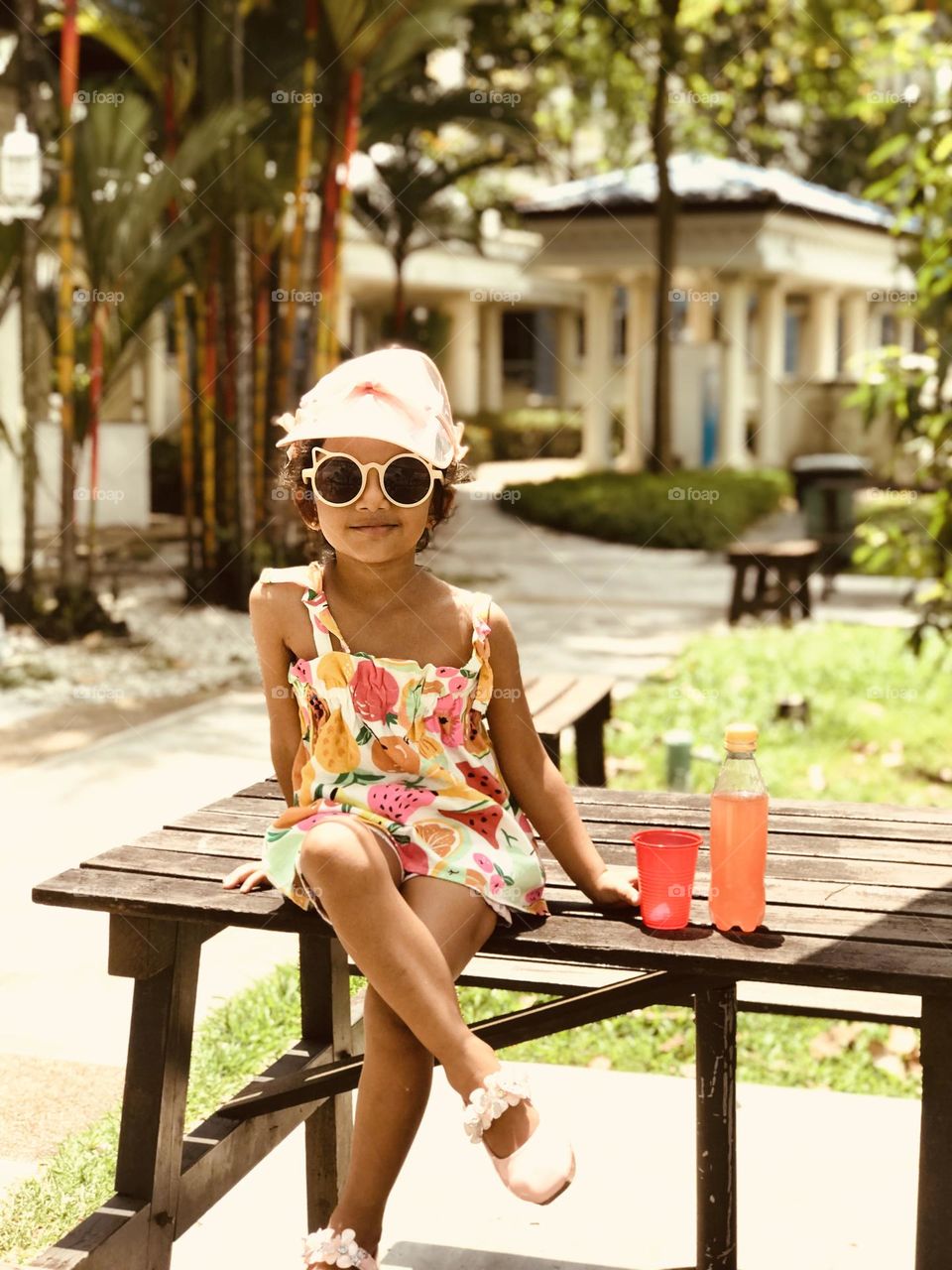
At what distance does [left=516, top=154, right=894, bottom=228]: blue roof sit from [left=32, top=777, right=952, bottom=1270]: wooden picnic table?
55.0 ft

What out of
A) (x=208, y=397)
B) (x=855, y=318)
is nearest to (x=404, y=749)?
(x=208, y=397)

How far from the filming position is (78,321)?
9.73 m

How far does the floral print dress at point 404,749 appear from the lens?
2.62 metres

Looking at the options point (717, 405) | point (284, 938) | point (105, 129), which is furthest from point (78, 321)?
point (717, 405)

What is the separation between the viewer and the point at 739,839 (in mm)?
2385

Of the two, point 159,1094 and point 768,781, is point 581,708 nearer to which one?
point 768,781

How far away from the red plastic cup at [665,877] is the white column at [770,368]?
1973cm

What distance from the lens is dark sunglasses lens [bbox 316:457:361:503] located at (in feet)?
8.80

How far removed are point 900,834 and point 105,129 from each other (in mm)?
7607

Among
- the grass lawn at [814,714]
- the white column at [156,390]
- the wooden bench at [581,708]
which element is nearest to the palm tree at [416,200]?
the white column at [156,390]

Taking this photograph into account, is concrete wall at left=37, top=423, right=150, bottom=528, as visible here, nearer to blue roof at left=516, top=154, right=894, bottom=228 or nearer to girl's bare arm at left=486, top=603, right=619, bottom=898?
blue roof at left=516, top=154, right=894, bottom=228

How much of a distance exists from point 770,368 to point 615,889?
2017 cm

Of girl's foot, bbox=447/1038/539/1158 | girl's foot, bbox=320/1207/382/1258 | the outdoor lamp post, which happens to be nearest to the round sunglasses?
girl's foot, bbox=447/1038/539/1158

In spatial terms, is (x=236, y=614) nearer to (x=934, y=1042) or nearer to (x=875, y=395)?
(x=875, y=395)
